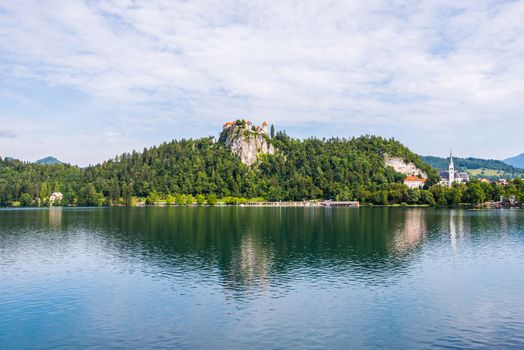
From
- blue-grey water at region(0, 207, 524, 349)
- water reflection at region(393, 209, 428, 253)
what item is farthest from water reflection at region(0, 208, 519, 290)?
blue-grey water at region(0, 207, 524, 349)

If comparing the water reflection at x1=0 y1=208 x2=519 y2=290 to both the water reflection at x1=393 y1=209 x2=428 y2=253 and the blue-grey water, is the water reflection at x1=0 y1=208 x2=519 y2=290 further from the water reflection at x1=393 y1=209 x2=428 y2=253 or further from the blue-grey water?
the blue-grey water

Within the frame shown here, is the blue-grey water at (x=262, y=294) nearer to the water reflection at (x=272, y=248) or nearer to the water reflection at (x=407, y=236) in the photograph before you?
the water reflection at (x=272, y=248)

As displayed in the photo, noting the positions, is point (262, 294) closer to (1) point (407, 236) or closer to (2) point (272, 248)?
(2) point (272, 248)

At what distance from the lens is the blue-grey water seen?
109ft

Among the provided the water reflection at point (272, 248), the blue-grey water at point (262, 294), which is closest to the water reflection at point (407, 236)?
the water reflection at point (272, 248)

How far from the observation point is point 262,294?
149ft

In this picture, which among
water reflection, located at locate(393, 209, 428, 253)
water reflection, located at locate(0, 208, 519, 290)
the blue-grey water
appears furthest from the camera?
water reflection, located at locate(393, 209, 428, 253)

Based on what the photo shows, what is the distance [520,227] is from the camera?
112m

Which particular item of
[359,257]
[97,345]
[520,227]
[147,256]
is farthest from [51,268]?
[520,227]

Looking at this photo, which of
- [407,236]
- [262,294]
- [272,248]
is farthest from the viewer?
[407,236]

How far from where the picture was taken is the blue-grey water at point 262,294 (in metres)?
33.2

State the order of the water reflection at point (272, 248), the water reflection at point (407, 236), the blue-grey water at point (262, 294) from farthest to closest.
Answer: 1. the water reflection at point (407, 236)
2. the water reflection at point (272, 248)
3. the blue-grey water at point (262, 294)

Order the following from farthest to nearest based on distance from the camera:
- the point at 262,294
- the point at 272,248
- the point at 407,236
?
the point at 407,236 → the point at 272,248 → the point at 262,294

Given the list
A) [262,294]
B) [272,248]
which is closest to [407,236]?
[272,248]
